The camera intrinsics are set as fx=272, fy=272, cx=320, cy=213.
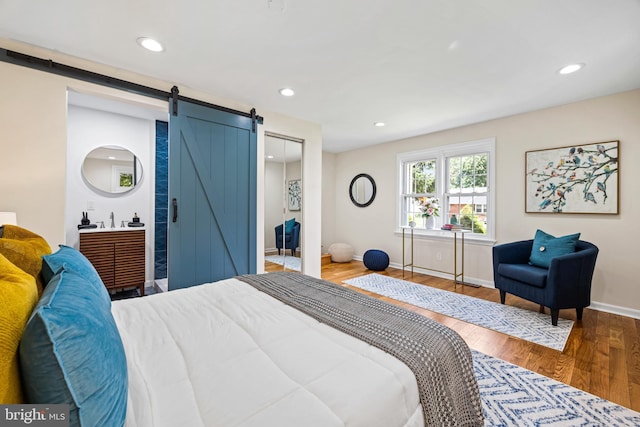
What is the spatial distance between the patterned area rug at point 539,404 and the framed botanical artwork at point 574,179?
7.94 feet

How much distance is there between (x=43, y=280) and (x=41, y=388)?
711 millimetres

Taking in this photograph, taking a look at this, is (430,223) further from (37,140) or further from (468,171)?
(37,140)

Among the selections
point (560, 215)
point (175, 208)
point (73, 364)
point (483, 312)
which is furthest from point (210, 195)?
point (560, 215)

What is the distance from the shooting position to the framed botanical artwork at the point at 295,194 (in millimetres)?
4055

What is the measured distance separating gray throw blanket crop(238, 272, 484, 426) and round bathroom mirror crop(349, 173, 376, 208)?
14.2 feet

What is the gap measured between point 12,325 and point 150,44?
2350 mm

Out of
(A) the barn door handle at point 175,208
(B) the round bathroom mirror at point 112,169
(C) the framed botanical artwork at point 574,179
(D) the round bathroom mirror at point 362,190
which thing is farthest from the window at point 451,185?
(B) the round bathroom mirror at point 112,169

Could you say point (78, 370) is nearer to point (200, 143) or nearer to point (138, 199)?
point (200, 143)

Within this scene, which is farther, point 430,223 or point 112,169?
point 430,223

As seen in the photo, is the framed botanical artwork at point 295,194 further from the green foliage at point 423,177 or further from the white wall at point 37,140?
the green foliage at point 423,177

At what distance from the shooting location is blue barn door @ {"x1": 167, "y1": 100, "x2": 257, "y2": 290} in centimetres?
288

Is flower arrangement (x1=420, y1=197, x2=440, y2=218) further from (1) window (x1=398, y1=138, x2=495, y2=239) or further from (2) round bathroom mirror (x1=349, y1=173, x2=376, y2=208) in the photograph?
(2) round bathroom mirror (x1=349, y1=173, x2=376, y2=208)

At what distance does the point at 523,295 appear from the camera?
9.71 ft

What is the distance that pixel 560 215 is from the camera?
3426 mm
